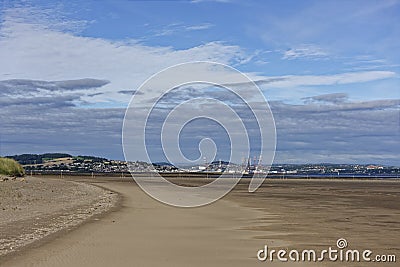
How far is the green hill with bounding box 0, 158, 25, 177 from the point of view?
8812 cm

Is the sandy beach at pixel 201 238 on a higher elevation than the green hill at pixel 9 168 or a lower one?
lower

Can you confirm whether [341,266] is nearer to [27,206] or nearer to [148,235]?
[148,235]

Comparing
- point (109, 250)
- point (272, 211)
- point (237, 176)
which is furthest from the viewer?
point (237, 176)

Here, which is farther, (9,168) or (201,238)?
(9,168)

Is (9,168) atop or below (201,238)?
atop

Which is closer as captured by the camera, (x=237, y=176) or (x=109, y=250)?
(x=109, y=250)

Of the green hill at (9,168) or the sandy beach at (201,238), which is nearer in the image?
the sandy beach at (201,238)

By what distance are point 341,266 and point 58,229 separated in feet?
37.9

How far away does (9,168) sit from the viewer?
90.4m

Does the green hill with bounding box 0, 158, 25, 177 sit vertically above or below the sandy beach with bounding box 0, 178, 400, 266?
above

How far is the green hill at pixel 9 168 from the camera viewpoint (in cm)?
8812

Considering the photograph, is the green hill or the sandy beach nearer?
the sandy beach

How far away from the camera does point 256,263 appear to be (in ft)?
48.3

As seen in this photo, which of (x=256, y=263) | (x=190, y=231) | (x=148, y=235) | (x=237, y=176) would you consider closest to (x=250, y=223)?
(x=190, y=231)
